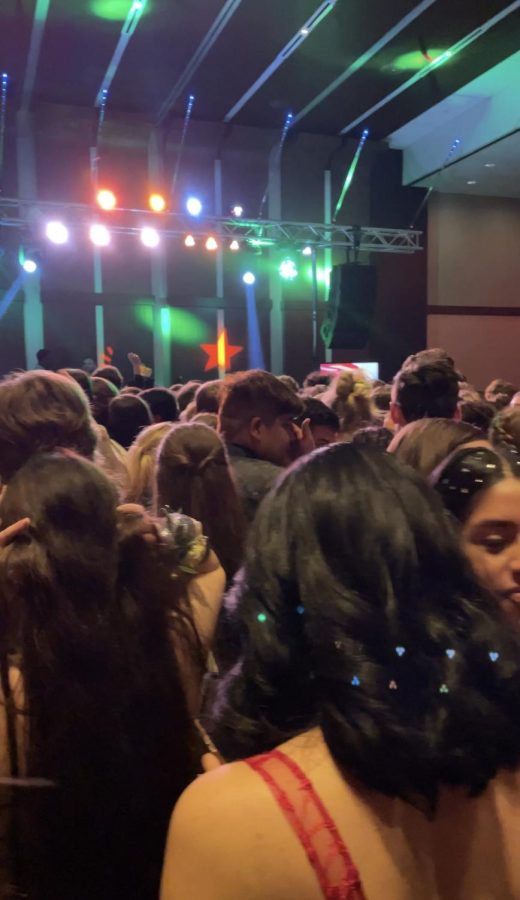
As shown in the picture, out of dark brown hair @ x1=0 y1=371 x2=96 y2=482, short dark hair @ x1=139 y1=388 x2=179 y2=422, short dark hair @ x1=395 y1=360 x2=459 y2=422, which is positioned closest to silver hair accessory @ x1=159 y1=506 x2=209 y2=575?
dark brown hair @ x1=0 y1=371 x2=96 y2=482

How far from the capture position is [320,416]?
3.29 m

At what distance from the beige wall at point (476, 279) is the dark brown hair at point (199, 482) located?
35.1 feet

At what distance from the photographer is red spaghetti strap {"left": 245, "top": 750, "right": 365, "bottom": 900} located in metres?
0.68

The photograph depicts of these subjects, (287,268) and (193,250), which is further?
(287,268)

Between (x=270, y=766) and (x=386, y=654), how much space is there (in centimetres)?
17

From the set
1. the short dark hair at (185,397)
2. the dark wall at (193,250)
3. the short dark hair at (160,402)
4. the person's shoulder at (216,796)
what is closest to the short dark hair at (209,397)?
the short dark hair at (160,402)

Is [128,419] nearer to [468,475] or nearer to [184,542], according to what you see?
[184,542]

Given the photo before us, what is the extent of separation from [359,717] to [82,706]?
1.69 ft

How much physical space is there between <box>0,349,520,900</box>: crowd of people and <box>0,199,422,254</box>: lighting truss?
8.03m

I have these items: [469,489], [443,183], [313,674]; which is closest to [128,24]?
[443,183]

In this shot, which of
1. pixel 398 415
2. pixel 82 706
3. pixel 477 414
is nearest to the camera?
pixel 82 706

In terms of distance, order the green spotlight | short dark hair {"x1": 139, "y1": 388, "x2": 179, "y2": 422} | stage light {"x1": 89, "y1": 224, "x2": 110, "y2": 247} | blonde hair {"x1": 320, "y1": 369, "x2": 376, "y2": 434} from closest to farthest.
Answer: blonde hair {"x1": 320, "y1": 369, "x2": 376, "y2": 434} → short dark hair {"x1": 139, "y1": 388, "x2": 179, "y2": 422} → the green spotlight → stage light {"x1": 89, "y1": 224, "x2": 110, "y2": 247}

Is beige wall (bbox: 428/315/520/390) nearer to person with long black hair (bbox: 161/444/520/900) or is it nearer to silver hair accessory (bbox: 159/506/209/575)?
silver hair accessory (bbox: 159/506/209/575)

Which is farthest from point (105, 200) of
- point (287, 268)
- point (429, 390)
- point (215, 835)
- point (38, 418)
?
point (215, 835)
